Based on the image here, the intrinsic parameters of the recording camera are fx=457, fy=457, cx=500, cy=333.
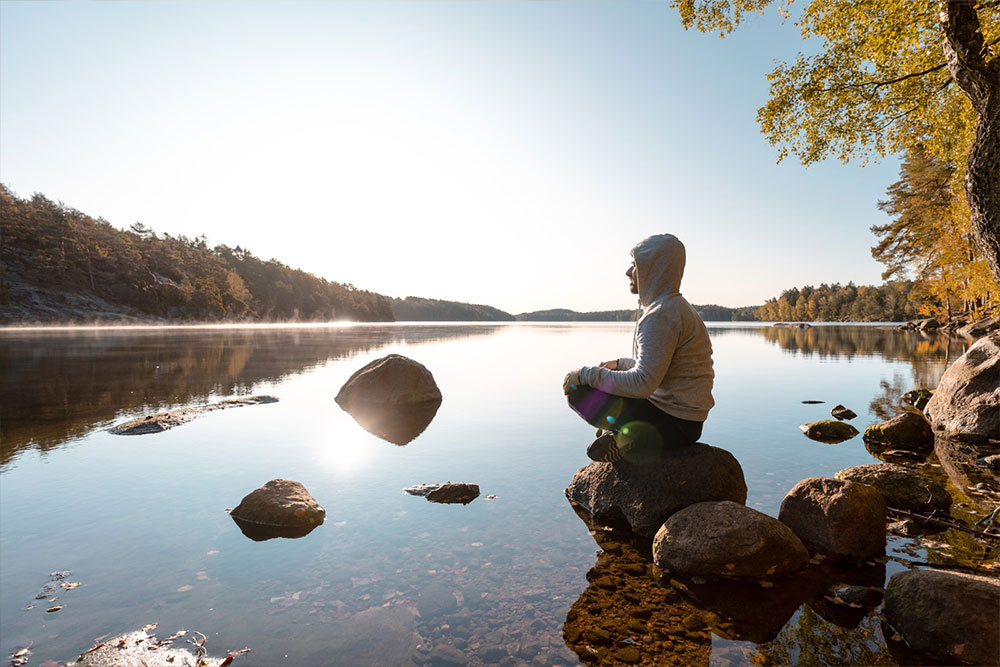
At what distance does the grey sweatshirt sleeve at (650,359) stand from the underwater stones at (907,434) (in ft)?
26.0

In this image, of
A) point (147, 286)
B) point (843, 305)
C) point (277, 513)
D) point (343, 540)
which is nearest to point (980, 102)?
point (343, 540)

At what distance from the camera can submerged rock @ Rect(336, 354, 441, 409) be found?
15297mm

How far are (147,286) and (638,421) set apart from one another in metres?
114

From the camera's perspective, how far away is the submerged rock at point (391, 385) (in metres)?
15.3

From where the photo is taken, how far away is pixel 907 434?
958 cm

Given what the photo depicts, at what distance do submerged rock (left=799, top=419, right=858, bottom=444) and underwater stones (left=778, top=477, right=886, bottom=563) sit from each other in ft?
20.0

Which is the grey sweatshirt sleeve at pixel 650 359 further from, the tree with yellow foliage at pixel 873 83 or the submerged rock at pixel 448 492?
the tree with yellow foliage at pixel 873 83

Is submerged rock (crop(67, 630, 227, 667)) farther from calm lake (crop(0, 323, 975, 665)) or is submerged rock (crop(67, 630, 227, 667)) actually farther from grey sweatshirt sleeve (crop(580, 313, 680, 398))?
grey sweatshirt sleeve (crop(580, 313, 680, 398))

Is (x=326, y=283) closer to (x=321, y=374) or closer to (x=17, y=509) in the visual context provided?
(x=321, y=374)

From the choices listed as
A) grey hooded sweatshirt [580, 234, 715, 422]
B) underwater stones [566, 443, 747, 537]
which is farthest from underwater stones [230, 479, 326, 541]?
grey hooded sweatshirt [580, 234, 715, 422]

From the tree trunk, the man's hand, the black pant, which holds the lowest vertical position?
the black pant

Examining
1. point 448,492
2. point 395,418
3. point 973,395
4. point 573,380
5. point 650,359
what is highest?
point 650,359

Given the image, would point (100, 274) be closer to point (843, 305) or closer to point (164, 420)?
point (164, 420)

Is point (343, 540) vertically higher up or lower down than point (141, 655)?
lower down
